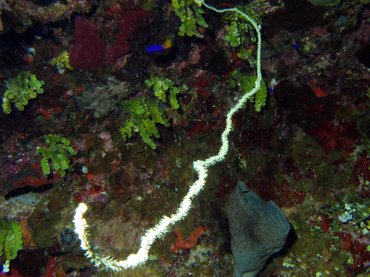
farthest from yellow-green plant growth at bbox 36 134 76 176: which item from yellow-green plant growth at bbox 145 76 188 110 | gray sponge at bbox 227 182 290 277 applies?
gray sponge at bbox 227 182 290 277

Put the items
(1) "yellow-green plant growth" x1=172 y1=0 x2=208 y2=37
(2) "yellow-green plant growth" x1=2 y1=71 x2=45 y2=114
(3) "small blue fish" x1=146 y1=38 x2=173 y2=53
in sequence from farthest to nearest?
→ (3) "small blue fish" x1=146 y1=38 x2=173 y2=53, (1) "yellow-green plant growth" x1=172 y1=0 x2=208 y2=37, (2) "yellow-green plant growth" x1=2 y1=71 x2=45 y2=114

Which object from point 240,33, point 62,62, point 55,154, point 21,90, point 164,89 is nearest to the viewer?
point 21,90

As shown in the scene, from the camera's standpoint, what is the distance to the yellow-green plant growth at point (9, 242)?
14.8ft

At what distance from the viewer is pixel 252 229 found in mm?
4652

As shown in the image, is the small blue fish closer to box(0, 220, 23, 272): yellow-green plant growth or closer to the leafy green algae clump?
the leafy green algae clump

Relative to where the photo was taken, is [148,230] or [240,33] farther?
[240,33]

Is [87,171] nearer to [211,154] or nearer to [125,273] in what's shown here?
[125,273]

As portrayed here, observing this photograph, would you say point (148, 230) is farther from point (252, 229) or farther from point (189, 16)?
point (189, 16)

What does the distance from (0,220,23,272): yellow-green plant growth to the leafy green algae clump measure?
2.11 metres

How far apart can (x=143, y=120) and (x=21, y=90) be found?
171cm

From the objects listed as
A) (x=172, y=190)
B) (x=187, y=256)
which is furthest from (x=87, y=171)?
(x=187, y=256)

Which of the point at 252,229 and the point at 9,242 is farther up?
the point at 9,242

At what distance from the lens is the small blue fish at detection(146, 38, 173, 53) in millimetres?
4492

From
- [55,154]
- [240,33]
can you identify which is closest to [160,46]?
[240,33]
